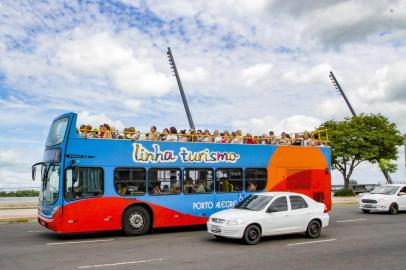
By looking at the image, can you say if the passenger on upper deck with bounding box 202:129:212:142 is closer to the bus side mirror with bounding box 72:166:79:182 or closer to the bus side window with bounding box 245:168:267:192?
the bus side window with bounding box 245:168:267:192

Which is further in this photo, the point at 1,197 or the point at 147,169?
the point at 1,197

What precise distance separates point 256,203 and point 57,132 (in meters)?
6.92

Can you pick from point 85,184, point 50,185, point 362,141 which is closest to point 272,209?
point 85,184

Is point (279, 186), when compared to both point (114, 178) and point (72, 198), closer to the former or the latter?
point (114, 178)

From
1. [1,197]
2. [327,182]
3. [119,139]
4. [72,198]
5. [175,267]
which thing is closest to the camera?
[175,267]

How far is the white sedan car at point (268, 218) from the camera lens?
44.8ft

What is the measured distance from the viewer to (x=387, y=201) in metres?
25.0

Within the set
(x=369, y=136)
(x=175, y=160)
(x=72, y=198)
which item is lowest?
(x=72, y=198)

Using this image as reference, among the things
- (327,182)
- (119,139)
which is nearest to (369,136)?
(327,182)

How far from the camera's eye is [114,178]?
15883 millimetres

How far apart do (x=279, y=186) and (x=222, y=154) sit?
289cm

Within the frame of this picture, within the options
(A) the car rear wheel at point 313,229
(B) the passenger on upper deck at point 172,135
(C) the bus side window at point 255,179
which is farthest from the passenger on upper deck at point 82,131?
(A) the car rear wheel at point 313,229

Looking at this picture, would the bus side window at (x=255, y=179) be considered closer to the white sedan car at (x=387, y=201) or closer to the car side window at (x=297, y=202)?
the car side window at (x=297, y=202)

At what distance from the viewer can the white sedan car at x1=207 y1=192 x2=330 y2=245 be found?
1365 cm
